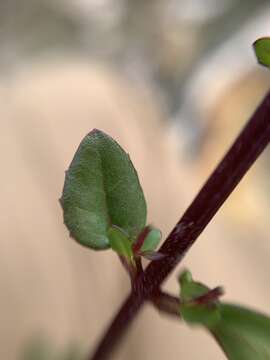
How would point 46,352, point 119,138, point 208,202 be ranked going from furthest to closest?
point 119,138 < point 46,352 < point 208,202

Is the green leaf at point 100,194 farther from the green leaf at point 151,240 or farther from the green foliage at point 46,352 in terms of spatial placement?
A: the green foliage at point 46,352

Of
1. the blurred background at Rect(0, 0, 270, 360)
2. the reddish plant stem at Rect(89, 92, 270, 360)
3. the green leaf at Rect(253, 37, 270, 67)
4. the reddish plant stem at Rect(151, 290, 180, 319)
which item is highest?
the green leaf at Rect(253, 37, 270, 67)

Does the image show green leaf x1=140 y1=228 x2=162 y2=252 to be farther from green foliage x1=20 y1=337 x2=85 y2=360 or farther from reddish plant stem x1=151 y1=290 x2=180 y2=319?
green foliage x1=20 y1=337 x2=85 y2=360

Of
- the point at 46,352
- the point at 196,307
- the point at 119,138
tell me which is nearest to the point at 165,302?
the point at 196,307

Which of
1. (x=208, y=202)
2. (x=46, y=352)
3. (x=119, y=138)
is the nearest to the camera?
(x=208, y=202)

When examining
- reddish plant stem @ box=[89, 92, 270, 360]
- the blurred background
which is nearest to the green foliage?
the blurred background

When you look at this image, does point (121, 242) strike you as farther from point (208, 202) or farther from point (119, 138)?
point (119, 138)

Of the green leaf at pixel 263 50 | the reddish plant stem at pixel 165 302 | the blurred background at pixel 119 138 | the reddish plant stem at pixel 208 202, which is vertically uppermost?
the green leaf at pixel 263 50

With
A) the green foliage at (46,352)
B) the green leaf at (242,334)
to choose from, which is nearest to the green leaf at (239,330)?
the green leaf at (242,334)
